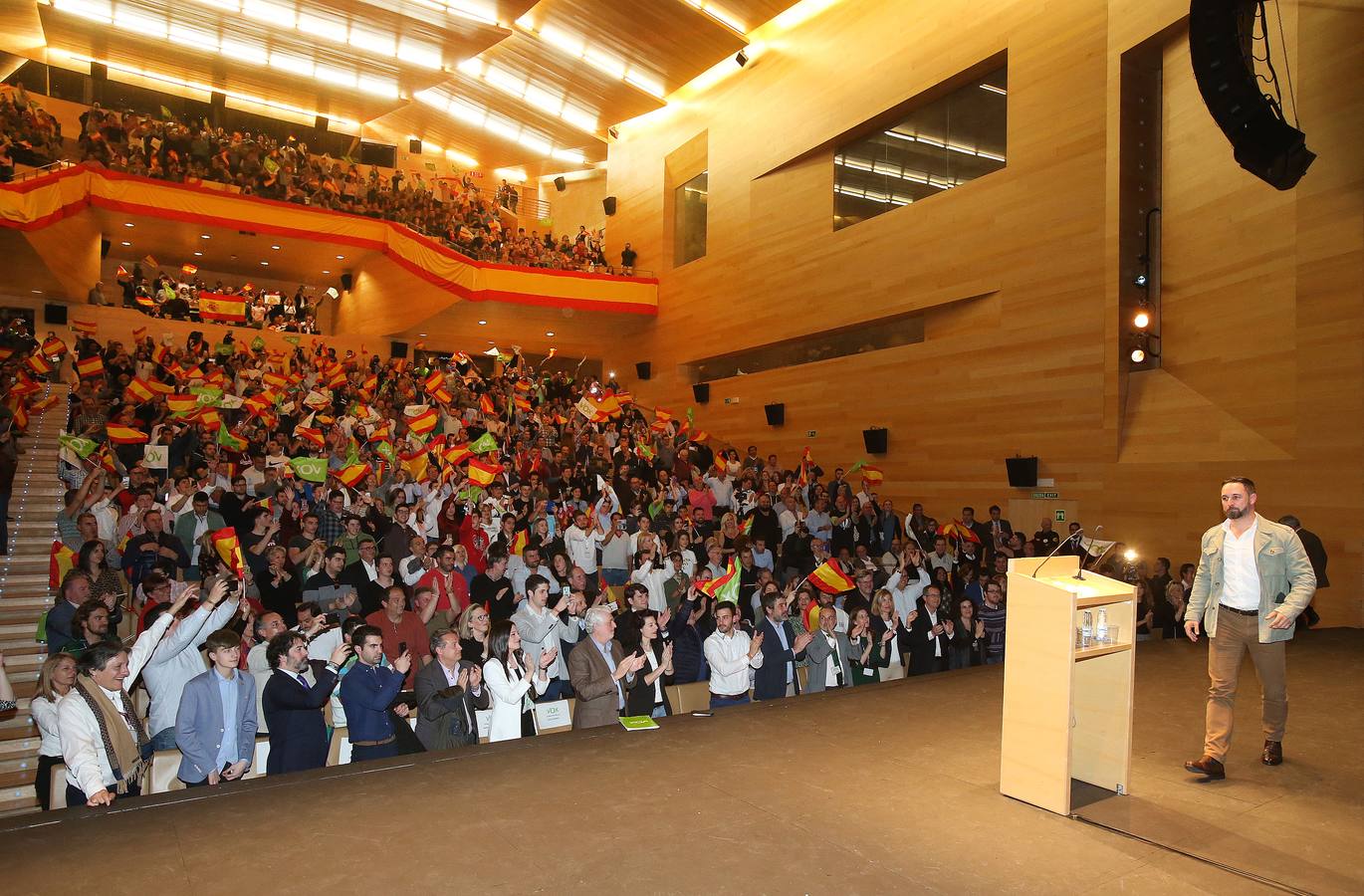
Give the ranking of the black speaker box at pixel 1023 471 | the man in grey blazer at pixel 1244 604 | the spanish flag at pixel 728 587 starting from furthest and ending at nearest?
the black speaker box at pixel 1023 471 → the spanish flag at pixel 728 587 → the man in grey blazer at pixel 1244 604

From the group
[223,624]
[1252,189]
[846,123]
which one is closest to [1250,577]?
[223,624]

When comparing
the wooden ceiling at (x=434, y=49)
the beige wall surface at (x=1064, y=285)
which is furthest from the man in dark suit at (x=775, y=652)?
the wooden ceiling at (x=434, y=49)

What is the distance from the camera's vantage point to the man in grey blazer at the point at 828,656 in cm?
662

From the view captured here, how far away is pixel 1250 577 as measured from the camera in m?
4.14

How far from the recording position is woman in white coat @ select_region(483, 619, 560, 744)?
5.22 metres

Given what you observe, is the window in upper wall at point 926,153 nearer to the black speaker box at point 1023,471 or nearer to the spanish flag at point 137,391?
the black speaker box at point 1023,471

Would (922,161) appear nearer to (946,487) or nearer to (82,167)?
(946,487)

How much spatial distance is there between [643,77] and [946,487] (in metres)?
12.0

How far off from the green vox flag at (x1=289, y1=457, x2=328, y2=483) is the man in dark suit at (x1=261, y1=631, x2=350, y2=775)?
4.71 m

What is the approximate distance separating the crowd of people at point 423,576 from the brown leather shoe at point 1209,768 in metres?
2.62

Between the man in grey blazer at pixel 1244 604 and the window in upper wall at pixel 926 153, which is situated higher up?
the window in upper wall at pixel 926 153

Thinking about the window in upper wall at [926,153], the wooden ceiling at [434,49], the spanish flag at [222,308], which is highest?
the wooden ceiling at [434,49]

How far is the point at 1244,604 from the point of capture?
414 cm

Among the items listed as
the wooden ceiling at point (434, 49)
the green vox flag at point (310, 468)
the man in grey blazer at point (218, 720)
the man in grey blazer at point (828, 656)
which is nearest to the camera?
the man in grey blazer at point (218, 720)
